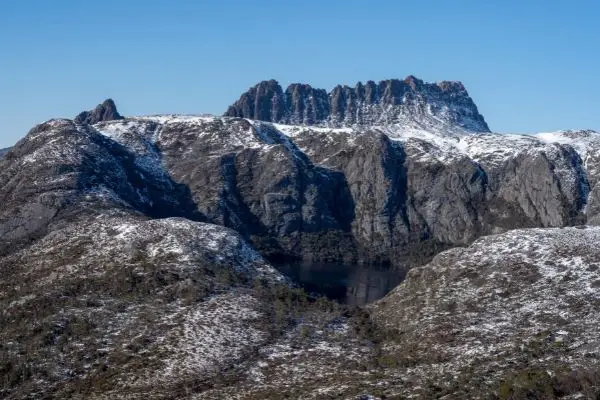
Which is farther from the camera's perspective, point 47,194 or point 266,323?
point 47,194

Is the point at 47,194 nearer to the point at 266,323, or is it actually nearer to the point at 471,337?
the point at 266,323

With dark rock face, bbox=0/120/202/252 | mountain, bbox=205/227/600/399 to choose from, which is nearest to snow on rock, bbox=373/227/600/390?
mountain, bbox=205/227/600/399

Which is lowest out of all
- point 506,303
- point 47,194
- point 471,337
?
point 471,337

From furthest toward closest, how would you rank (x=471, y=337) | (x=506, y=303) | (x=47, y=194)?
Answer: (x=47, y=194) < (x=506, y=303) < (x=471, y=337)

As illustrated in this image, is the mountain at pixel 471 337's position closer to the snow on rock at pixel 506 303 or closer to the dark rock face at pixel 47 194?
the snow on rock at pixel 506 303

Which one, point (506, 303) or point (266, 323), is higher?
point (506, 303)

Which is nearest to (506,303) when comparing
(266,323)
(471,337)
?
(471,337)

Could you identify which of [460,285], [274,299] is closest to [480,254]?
[460,285]

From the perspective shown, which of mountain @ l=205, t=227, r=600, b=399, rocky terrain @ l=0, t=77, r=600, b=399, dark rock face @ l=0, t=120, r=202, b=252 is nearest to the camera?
mountain @ l=205, t=227, r=600, b=399

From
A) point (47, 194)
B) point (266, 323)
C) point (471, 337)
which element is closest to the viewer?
point (471, 337)

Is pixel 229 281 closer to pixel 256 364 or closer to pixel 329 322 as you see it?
pixel 329 322

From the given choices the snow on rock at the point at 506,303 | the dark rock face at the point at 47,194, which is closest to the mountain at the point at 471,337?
the snow on rock at the point at 506,303

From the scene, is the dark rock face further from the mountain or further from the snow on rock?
the snow on rock
